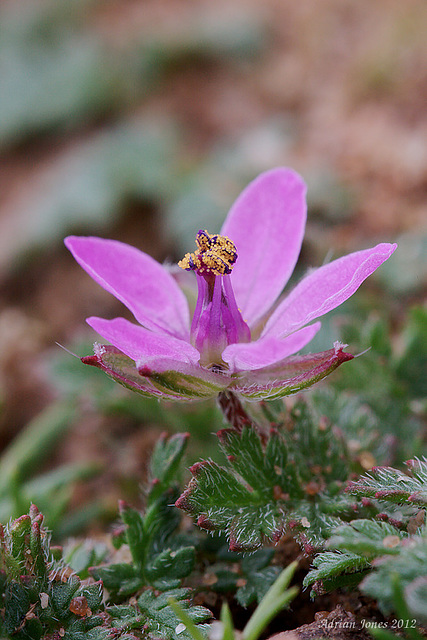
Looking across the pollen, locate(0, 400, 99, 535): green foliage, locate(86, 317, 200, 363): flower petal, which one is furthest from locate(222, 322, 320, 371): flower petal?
locate(0, 400, 99, 535): green foliage

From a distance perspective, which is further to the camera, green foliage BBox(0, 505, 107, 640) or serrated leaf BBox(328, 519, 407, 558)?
green foliage BBox(0, 505, 107, 640)

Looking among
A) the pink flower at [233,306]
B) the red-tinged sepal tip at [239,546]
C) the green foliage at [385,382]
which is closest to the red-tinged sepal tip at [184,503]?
the red-tinged sepal tip at [239,546]

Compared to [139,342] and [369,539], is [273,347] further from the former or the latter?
[369,539]

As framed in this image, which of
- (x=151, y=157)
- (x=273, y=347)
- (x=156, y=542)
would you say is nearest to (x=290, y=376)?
(x=273, y=347)

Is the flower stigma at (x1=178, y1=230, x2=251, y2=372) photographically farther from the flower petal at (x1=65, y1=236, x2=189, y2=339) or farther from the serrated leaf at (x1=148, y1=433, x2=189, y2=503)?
the serrated leaf at (x1=148, y1=433, x2=189, y2=503)

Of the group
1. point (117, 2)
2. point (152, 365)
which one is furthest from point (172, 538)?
point (117, 2)

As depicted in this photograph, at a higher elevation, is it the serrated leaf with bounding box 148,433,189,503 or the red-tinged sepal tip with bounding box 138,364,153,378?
the red-tinged sepal tip with bounding box 138,364,153,378

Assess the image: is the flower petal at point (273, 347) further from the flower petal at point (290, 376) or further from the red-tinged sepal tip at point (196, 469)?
the red-tinged sepal tip at point (196, 469)
